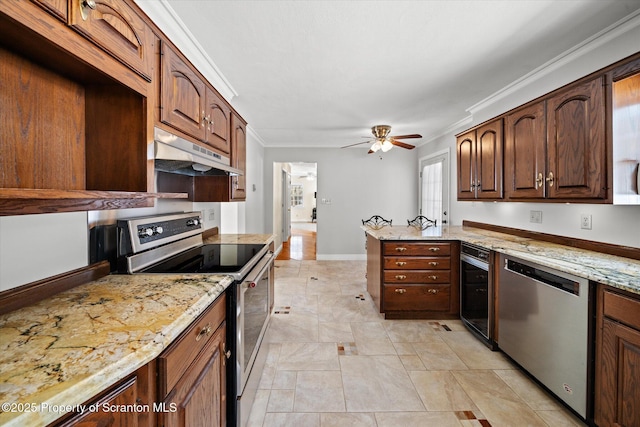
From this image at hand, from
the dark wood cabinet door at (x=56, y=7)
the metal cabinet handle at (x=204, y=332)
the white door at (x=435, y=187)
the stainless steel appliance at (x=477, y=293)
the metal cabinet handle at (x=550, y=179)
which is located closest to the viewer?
the dark wood cabinet door at (x=56, y=7)

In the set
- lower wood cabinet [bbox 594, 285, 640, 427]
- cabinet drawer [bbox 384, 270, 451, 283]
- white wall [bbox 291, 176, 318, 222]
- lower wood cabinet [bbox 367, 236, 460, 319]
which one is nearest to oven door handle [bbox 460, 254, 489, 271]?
lower wood cabinet [bbox 367, 236, 460, 319]

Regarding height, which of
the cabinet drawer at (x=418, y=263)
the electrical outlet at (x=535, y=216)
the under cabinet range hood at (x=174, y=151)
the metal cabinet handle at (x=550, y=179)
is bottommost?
the cabinet drawer at (x=418, y=263)

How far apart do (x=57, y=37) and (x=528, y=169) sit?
2802 millimetres

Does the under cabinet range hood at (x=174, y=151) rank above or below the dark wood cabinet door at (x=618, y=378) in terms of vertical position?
above

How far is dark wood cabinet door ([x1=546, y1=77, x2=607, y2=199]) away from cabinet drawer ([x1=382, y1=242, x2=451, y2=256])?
1017 mm

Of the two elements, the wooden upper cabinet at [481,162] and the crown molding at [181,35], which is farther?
the wooden upper cabinet at [481,162]

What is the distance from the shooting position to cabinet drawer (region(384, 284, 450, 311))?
2.81 meters

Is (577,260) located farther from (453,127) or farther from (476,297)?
(453,127)

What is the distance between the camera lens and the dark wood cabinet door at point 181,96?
55.9 inches

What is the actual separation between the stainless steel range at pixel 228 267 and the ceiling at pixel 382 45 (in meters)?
1.27

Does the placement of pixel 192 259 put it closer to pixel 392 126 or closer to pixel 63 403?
pixel 63 403

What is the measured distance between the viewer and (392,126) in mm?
4156

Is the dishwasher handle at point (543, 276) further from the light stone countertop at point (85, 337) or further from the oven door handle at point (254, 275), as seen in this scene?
the light stone countertop at point (85, 337)

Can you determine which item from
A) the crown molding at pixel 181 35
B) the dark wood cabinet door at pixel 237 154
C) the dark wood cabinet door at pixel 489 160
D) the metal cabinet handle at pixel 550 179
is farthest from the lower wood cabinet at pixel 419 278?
the crown molding at pixel 181 35
